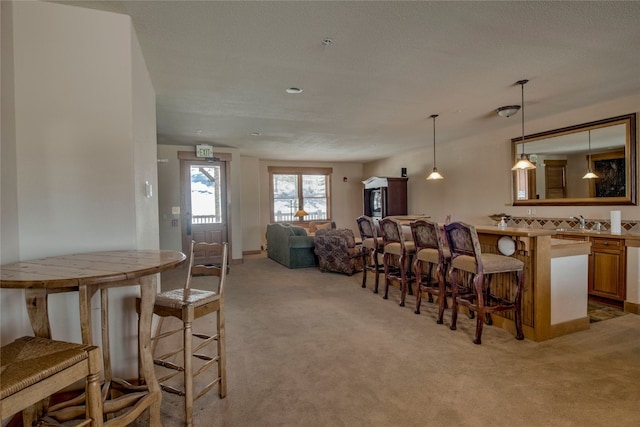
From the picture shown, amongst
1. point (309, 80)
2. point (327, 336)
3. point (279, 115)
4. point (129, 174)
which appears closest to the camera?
point (129, 174)

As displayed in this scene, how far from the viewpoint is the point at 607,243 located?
13.0 ft

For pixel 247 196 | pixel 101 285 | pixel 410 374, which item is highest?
pixel 247 196

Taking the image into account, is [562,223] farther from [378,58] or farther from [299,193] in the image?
[299,193]

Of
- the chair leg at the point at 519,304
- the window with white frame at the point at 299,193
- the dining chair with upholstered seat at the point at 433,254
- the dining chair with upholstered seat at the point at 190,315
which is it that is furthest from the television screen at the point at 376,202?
the dining chair with upholstered seat at the point at 190,315

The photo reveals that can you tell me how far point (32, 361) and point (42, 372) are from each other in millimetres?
105

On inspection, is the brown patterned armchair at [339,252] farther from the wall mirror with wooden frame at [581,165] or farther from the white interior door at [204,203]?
the wall mirror with wooden frame at [581,165]

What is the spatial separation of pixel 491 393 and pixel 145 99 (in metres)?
3.47

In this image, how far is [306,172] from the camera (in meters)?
9.66

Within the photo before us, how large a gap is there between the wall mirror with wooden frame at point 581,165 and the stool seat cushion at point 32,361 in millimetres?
5419

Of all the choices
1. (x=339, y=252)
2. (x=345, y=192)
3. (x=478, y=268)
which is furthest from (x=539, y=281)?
(x=345, y=192)

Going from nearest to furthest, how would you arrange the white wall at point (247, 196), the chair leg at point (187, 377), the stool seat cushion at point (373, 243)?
the chair leg at point (187, 377)
the stool seat cushion at point (373, 243)
the white wall at point (247, 196)

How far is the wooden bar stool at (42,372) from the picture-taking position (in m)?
1.04

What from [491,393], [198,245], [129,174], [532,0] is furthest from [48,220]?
[532,0]

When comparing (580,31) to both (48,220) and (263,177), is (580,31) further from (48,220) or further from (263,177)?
(263,177)
